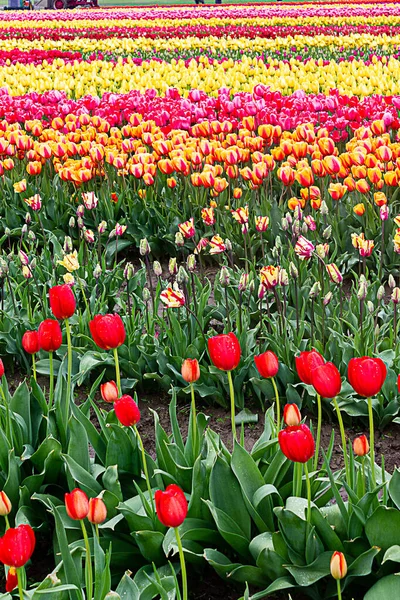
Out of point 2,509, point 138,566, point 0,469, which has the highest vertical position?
point 2,509

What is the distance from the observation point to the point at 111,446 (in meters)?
2.41

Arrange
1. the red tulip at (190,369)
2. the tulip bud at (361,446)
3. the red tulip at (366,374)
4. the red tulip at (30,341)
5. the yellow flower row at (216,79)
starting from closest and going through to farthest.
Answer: the red tulip at (366,374) < the tulip bud at (361,446) < the red tulip at (190,369) < the red tulip at (30,341) < the yellow flower row at (216,79)

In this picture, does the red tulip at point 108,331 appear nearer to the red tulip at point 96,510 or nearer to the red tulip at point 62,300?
the red tulip at point 62,300

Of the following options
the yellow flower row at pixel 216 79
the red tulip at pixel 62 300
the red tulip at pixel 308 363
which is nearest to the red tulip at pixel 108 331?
the red tulip at pixel 62 300

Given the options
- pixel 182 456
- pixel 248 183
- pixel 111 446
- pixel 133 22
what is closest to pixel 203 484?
pixel 182 456

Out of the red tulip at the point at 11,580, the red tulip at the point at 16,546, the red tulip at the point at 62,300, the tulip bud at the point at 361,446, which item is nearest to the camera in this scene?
the red tulip at the point at 16,546

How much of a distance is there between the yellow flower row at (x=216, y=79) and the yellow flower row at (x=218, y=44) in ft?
10.9

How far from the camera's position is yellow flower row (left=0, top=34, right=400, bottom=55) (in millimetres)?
14633

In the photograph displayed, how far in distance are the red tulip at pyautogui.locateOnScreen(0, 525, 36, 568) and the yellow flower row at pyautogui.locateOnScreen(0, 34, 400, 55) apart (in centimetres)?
1349

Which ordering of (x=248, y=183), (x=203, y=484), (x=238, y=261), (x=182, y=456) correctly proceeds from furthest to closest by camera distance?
(x=248, y=183), (x=238, y=261), (x=182, y=456), (x=203, y=484)

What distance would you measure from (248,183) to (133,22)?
19.5m

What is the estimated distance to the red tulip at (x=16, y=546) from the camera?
141cm

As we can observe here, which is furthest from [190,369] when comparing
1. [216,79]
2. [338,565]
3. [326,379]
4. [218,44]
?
[218,44]

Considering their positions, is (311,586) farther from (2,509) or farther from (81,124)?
(81,124)
